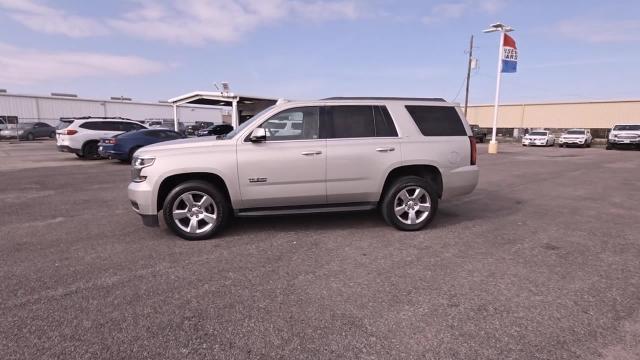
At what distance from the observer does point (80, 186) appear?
920cm

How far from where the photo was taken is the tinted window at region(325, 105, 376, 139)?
522 cm

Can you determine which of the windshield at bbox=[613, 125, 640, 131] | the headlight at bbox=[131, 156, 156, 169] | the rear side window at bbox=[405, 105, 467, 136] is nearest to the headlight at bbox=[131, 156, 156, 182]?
the headlight at bbox=[131, 156, 156, 169]

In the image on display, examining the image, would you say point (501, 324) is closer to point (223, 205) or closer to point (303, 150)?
point (303, 150)

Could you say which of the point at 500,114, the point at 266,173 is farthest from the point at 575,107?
the point at 266,173

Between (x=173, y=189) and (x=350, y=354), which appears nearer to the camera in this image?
(x=350, y=354)

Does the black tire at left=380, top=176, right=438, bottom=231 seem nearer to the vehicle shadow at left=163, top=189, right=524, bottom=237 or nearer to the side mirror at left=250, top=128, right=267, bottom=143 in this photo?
the vehicle shadow at left=163, top=189, right=524, bottom=237

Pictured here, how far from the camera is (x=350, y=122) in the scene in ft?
17.4

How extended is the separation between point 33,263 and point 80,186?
5.79 m

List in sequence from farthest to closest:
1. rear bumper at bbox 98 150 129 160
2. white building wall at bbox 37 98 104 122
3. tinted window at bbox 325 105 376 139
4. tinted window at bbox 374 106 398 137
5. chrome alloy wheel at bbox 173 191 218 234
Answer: white building wall at bbox 37 98 104 122
rear bumper at bbox 98 150 129 160
tinted window at bbox 374 106 398 137
tinted window at bbox 325 105 376 139
chrome alloy wheel at bbox 173 191 218 234

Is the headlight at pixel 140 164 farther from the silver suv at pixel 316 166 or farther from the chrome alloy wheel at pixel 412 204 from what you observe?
the chrome alloy wheel at pixel 412 204

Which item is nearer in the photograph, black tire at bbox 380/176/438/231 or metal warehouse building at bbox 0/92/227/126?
black tire at bbox 380/176/438/231

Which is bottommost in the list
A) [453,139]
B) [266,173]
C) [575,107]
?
[266,173]

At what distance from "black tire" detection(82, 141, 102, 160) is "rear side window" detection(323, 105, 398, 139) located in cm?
1385

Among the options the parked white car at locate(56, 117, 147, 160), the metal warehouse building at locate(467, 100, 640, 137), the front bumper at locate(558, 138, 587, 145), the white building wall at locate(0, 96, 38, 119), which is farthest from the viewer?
the metal warehouse building at locate(467, 100, 640, 137)
